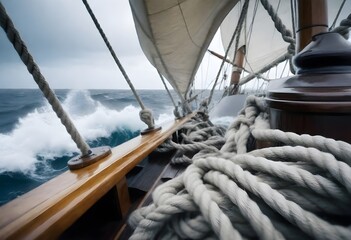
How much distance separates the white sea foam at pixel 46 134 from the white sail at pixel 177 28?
2.90 meters

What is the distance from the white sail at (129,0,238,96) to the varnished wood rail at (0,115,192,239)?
3.37ft

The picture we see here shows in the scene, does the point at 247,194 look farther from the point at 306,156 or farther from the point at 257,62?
the point at 257,62

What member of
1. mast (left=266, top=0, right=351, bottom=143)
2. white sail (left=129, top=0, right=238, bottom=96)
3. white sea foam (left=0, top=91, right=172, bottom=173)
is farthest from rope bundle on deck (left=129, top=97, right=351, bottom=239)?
white sea foam (left=0, top=91, right=172, bottom=173)

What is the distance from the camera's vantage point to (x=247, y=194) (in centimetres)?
25

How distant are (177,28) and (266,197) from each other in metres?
1.47

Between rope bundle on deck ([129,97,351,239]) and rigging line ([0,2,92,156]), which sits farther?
rigging line ([0,2,92,156])

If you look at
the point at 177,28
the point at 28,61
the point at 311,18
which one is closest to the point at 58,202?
the point at 28,61

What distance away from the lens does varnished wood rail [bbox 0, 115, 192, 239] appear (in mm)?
286

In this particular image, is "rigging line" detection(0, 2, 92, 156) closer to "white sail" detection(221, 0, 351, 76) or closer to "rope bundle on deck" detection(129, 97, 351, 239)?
"rope bundle on deck" detection(129, 97, 351, 239)

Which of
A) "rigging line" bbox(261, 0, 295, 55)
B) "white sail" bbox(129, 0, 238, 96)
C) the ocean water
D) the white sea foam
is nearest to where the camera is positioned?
"rigging line" bbox(261, 0, 295, 55)

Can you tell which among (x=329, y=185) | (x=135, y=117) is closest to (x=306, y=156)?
(x=329, y=185)

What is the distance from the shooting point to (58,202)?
0.34 metres

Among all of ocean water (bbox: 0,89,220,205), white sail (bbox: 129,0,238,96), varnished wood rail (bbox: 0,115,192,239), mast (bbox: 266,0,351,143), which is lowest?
ocean water (bbox: 0,89,220,205)

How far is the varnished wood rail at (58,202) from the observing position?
286 mm
